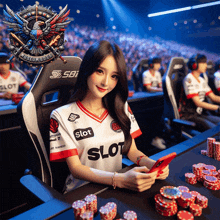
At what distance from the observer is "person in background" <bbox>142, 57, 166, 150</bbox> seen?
9.32 ft

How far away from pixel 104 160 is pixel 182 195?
45 centimetres

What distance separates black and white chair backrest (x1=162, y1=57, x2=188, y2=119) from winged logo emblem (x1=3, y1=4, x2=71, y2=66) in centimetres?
158

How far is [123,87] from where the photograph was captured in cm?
98

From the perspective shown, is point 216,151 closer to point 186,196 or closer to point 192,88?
point 186,196

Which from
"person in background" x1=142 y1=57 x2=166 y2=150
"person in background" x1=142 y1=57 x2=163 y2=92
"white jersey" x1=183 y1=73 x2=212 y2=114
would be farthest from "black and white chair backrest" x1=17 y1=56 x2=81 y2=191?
"person in background" x1=142 y1=57 x2=163 y2=92

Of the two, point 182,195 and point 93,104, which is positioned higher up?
point 93,104

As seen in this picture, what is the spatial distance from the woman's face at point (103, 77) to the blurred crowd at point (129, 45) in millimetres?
4972

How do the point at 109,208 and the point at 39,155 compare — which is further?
the point at 39,155

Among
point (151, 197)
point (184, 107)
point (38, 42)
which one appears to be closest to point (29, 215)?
point (151, 197)

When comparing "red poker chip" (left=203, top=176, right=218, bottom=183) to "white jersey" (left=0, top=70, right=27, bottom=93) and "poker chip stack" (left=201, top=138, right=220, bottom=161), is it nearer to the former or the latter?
"poker chip stack" (left=201, top=138, right=220, bottom=161)

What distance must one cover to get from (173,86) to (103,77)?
176 centimetres

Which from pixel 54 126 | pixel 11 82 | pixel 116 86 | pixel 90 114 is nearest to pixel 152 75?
pixel 11 82

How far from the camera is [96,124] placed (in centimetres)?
97

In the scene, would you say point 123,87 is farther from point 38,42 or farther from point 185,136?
point 185,136
